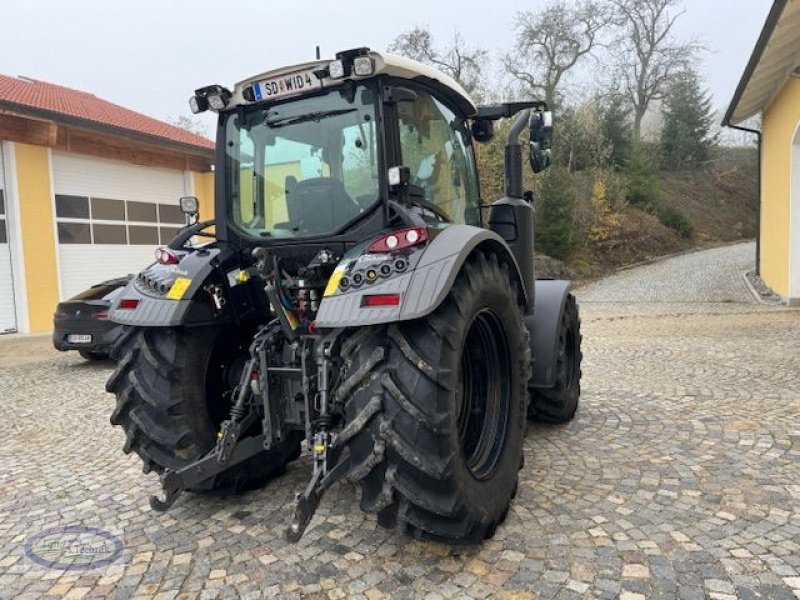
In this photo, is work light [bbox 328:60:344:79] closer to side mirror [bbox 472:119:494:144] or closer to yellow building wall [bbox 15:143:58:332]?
side mirror [bbox 472:119:494:144]

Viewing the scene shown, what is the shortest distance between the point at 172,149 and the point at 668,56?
28334 mm

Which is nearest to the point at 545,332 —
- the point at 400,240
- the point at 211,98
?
the point at 400,240

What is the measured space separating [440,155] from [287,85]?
3.12 ft

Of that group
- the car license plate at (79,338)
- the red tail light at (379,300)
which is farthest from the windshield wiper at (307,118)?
the car license plate at (79,338)

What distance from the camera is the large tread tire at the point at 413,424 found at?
241 cm

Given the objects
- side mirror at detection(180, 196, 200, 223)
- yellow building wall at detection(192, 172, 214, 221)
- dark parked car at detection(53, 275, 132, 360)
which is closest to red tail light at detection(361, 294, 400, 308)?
side mirror at detection(180, 196, 200, 223)

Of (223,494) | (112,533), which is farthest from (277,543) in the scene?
(112,533)

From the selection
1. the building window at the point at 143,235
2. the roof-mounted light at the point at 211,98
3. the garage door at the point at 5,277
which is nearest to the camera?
the roof-mounted light at the point at 211,98

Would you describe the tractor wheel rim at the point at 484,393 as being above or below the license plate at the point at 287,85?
below

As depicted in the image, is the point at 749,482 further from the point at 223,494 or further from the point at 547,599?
the point at 223,494

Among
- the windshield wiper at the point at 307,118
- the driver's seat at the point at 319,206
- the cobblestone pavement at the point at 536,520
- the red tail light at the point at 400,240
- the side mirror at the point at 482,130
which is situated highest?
the side mirror at the point at 482,130

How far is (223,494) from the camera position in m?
3.47

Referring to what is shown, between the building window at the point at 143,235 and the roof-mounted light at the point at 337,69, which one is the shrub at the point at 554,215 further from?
the roof-mounted light at the point at 337,69

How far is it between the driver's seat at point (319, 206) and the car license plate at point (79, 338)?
21.6ft
